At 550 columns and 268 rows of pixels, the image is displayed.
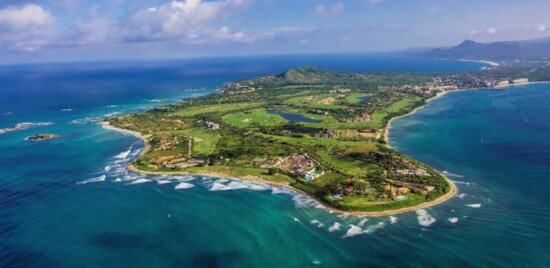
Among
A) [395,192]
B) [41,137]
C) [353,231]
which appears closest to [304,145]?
[395,192]

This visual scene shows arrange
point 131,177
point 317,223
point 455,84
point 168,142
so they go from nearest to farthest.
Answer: point 317,223 < point 131,177 < point 168,142 < point 455,84

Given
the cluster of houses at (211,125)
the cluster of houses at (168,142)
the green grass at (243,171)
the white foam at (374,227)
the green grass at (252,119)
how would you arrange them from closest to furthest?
the white foam at (374,227) → the green grass at (243,171) → the cluster of houses at (168,142) → the cluster of houses at (211,125) → the green grass at (252,119)

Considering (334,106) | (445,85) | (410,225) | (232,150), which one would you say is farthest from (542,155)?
(445,85)

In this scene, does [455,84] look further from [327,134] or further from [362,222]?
[362,222]

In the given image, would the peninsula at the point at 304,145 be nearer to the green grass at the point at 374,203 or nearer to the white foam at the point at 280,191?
the green grass at the point at 374,203

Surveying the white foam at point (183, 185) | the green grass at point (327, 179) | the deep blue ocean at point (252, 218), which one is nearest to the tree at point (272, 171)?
the deep blue ocean at point (252, 218)

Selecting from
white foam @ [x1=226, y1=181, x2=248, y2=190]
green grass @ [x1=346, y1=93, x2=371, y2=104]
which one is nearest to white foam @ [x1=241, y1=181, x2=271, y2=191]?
white foam @ [x1=226, y1=181, x2=248, y2=190]
